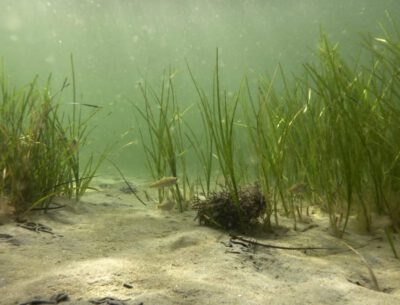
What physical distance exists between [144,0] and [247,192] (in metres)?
22.9

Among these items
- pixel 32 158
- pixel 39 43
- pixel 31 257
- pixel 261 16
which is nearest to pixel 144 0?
pixel 261 16

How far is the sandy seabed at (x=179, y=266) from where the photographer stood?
1.78m

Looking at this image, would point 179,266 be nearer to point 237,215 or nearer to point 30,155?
point 237,215

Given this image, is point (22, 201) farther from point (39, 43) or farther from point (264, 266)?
point (39, 43)

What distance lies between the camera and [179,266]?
222cm

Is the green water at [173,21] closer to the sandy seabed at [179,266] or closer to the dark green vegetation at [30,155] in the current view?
the dark green vegetation at [30,155]

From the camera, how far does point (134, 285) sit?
73.0 inches

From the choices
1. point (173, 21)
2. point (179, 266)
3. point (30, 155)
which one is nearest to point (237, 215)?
point (179, 266)

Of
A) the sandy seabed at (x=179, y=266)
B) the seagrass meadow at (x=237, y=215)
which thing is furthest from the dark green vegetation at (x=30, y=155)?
the sandy seabed at (x=179, y=266)

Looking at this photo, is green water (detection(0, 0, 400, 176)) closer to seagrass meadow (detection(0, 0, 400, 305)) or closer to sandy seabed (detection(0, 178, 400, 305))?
seagrass meadow (detection(0, 0, 400, 305))

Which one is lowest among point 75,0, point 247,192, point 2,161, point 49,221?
point 49,221

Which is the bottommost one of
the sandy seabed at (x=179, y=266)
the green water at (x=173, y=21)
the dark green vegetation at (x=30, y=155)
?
the sandy seabed at (x=179, y=266)

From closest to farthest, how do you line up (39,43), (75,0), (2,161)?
(2,161) → (75,0) → (39,43)

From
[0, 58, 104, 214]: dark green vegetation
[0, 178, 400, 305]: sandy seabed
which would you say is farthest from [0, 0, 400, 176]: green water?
[0, 178, 400, 305]: sandy seabed
